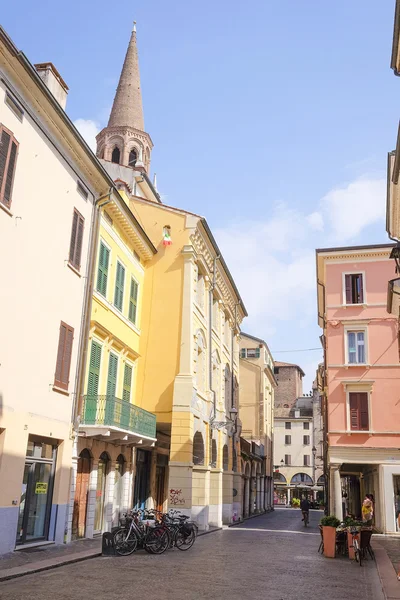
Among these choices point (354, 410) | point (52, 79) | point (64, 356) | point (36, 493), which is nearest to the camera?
point (36, 493)

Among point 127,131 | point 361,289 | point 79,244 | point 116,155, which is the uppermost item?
point 127,131

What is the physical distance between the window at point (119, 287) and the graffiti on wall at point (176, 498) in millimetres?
7012

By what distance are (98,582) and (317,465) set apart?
222 ft

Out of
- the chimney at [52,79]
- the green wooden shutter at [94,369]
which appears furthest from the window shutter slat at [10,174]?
the green wooden shutter at [94,369]

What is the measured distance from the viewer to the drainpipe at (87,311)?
663 inches

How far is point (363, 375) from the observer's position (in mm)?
27828

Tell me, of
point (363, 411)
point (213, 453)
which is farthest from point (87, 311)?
point (363, 411)

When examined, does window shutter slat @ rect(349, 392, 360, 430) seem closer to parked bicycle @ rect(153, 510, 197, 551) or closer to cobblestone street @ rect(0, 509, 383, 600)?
cobblestone street @ rect(0, 509, 383, 600)

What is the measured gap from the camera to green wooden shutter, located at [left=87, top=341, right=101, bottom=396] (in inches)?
713

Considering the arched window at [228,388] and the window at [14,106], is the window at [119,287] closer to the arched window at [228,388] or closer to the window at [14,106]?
the window at [14,106]

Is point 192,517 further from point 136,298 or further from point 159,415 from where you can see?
point 136,298

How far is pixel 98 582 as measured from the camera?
35.0 ft

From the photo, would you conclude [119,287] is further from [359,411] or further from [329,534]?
[359,411]

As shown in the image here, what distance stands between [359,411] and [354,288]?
613cm
